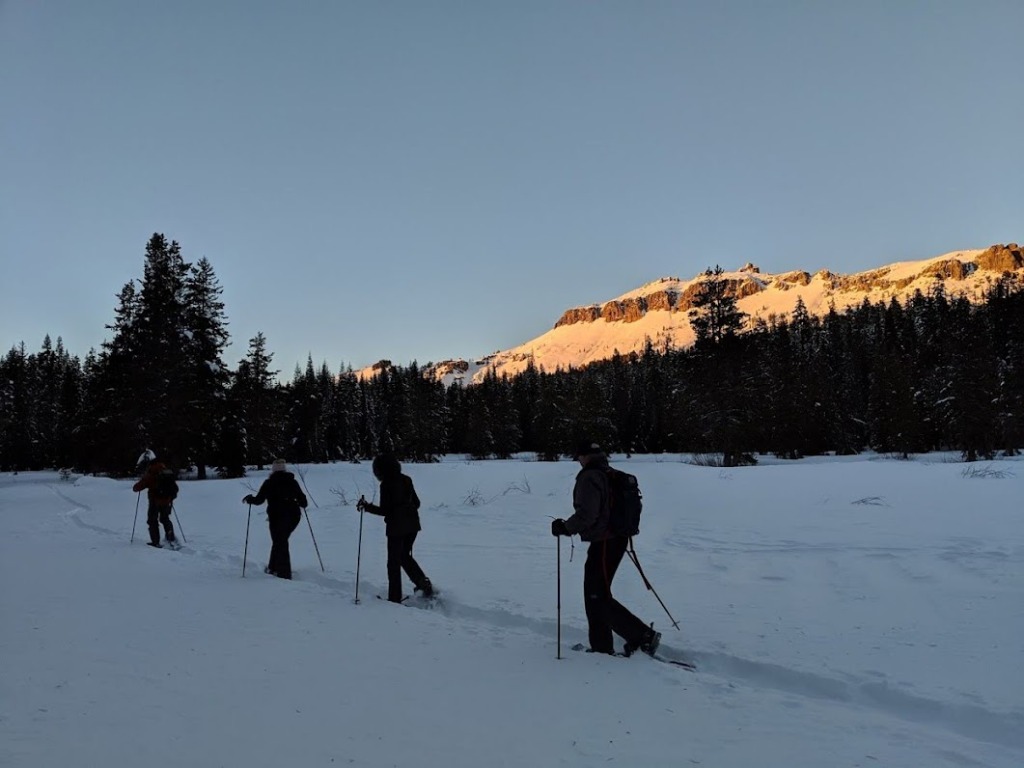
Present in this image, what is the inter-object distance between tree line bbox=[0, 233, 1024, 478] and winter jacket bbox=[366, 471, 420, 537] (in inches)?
457

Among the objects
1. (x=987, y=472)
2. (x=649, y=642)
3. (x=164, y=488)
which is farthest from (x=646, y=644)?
(x=987, y=472)

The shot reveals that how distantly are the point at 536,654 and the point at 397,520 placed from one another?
2.92 m

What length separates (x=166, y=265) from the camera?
1395 inches

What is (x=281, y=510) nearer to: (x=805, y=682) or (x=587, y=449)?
(x=587, y=449)

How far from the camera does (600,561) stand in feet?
19.2

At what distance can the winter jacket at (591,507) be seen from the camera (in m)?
5.80

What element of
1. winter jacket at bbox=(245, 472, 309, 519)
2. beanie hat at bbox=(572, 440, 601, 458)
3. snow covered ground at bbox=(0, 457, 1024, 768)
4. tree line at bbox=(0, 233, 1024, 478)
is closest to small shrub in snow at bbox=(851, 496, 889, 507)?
snow covered ground at bbox=(0, 457, 1024, 768)

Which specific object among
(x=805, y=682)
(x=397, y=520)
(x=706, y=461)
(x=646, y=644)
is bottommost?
(x=805, y=682)

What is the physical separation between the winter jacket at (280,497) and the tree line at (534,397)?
9683 millimetres

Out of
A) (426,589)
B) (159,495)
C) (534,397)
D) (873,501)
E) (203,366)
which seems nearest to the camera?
(426,589)

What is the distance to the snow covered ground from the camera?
12.9 feet

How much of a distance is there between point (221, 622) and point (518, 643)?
3.28 metres

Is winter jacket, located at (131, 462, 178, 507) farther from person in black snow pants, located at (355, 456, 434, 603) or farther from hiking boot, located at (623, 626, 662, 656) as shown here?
hiking boot, located at (623, 626, 662, 656)

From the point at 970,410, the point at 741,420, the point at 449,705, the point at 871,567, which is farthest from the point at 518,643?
the point at 970,410
